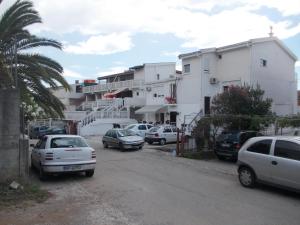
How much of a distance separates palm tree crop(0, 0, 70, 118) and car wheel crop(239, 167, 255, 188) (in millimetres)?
8216

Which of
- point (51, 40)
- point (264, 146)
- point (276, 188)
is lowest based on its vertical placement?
point (276, 188)

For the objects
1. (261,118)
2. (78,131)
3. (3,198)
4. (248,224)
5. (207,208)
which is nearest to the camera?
(248,224)

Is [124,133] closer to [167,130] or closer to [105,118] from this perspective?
[167,130]

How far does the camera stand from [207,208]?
848cm

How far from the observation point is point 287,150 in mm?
10086

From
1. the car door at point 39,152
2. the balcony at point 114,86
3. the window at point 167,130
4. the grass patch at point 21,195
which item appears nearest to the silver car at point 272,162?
the grass patch at point 21,195

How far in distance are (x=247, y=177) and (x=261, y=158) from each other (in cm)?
87

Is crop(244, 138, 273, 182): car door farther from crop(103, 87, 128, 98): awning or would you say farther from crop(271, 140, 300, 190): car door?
crop(103, 87, 128, 98): awning

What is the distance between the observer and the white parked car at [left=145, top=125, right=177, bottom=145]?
→ 27.4 m

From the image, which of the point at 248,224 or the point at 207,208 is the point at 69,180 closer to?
the point at 207,208

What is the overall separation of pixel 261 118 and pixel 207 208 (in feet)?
38.0

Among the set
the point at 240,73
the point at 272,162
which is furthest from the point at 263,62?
the point at 272,162

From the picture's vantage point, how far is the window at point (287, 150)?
9812 millimetres

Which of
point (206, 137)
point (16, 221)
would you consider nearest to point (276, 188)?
point (16, 221)
